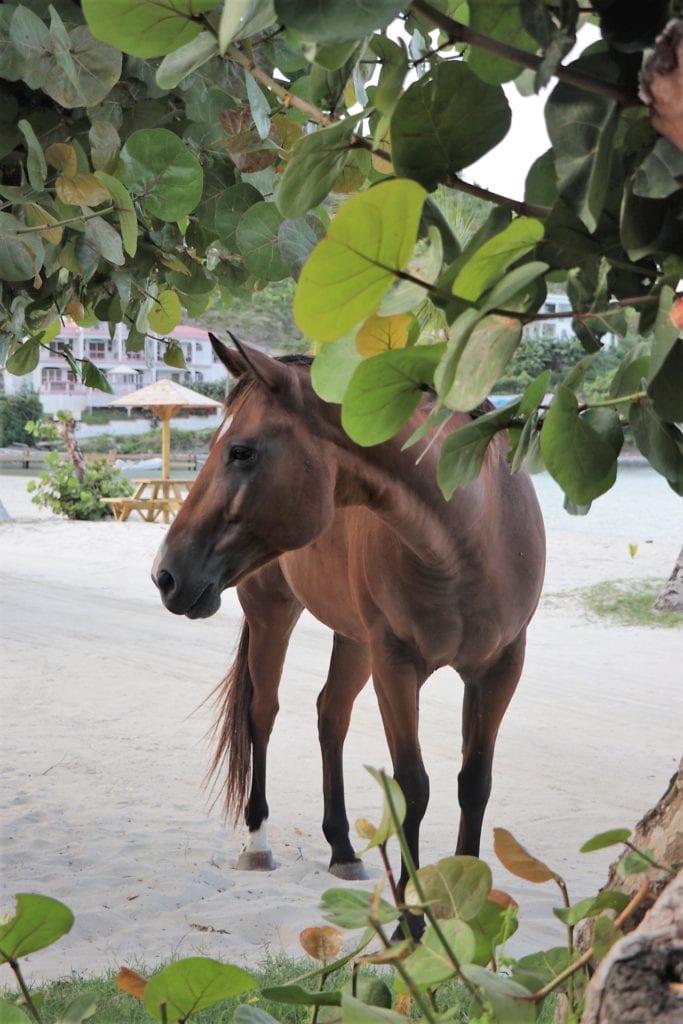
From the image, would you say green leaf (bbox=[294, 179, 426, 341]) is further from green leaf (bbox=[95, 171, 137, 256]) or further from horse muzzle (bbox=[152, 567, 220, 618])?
horse muzzle (bbox=[152, 567, 220, 618])

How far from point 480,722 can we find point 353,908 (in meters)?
2.10

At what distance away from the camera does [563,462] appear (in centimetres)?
40

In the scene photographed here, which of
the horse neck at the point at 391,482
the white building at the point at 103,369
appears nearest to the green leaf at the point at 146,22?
the horse neck at the point at 391,482

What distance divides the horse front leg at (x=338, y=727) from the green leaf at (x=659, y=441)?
2.65 metres

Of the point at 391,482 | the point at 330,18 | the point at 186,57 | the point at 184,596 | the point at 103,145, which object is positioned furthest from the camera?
the point at 391,482

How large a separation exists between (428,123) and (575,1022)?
0.30 metres

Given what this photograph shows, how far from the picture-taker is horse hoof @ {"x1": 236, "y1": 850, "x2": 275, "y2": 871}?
3.07 metres

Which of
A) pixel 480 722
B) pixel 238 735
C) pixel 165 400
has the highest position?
pixel 165 400

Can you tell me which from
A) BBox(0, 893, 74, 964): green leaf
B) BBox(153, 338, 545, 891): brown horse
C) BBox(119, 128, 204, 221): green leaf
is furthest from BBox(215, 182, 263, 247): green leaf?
BBox(153, 338, 545, 891): brown horse

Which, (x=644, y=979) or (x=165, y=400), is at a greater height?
(x=165, y=400)

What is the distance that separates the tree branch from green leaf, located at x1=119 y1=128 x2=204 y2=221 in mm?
387

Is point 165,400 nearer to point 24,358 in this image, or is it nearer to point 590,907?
point 24,358

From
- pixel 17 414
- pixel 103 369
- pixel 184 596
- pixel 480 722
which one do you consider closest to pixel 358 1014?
pixel 184 596

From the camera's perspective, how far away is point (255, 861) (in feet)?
10.1
